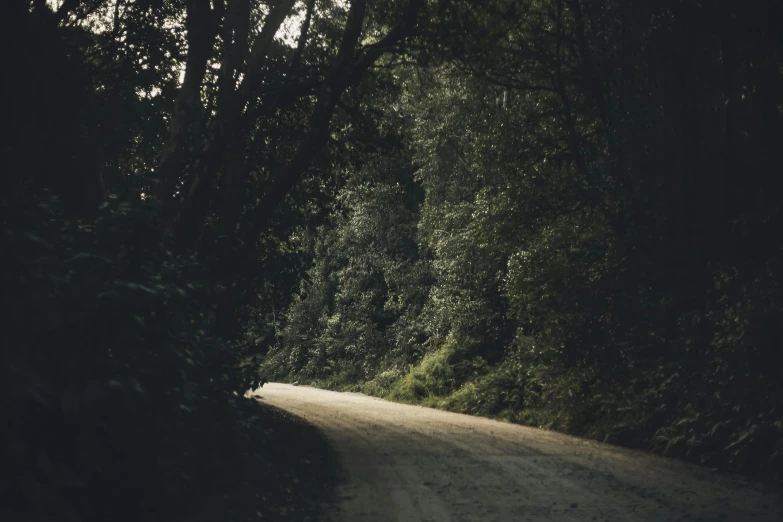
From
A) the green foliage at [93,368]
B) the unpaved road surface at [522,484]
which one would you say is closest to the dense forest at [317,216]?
the green foliage at [93,368]

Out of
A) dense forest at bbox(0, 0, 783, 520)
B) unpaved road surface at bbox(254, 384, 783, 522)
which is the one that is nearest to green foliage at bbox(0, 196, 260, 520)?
dense forest at bbox(0, 0, 783, 520)

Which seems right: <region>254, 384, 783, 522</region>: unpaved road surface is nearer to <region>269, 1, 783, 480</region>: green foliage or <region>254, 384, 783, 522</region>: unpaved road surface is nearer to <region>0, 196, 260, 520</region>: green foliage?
<region>269, 1, 783, 480</region>: green foliage

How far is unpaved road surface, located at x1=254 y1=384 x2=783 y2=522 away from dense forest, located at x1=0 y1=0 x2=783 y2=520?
3.19 feet

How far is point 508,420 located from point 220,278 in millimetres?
11477

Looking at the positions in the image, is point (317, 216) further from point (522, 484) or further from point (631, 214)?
point (522, 484)

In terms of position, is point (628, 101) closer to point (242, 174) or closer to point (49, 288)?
point (242, 174)

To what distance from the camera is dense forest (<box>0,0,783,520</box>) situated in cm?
505

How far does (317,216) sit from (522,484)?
6.82 meters

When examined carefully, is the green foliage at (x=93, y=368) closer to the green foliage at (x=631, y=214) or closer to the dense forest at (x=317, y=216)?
the dense forest at (x=317, y=216)

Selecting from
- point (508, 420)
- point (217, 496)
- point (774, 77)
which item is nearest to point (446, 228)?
point (508, 420)

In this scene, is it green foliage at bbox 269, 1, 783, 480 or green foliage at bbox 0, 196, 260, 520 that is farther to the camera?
green foliage at bbox 269, 1, 783, 480

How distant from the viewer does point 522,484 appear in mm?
9469

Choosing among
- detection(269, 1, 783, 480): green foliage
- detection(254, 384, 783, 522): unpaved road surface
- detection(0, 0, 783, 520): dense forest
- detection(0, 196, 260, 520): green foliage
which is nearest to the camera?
detection(0, 196, 260, 520): green foliage

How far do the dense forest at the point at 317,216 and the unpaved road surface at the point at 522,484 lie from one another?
3.19 ft
